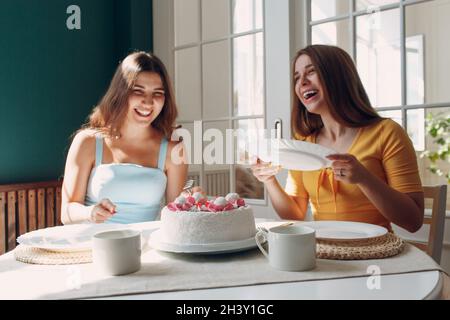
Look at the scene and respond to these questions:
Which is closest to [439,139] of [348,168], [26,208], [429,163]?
[429,163]

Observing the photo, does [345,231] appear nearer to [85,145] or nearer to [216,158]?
[85,145]

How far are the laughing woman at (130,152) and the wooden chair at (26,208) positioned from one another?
A: 767mm

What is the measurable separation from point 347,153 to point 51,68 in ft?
6.04

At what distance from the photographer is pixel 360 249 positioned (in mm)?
821

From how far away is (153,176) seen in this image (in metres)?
1.57

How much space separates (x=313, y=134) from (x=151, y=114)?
2.10ft

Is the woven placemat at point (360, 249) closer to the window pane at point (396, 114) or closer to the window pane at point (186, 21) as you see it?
the window pane at point (396, 114)

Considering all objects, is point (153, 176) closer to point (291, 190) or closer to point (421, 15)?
point (291, 190)

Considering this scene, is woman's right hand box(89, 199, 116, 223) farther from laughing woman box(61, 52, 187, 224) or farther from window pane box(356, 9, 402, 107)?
window pane box(356, 9, 402, 107)

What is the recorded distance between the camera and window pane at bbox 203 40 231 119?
7.91ft

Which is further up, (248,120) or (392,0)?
(392,0)

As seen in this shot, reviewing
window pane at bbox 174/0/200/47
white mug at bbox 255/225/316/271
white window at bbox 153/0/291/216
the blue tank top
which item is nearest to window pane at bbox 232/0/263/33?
white window at bbox 153/0/291/216
